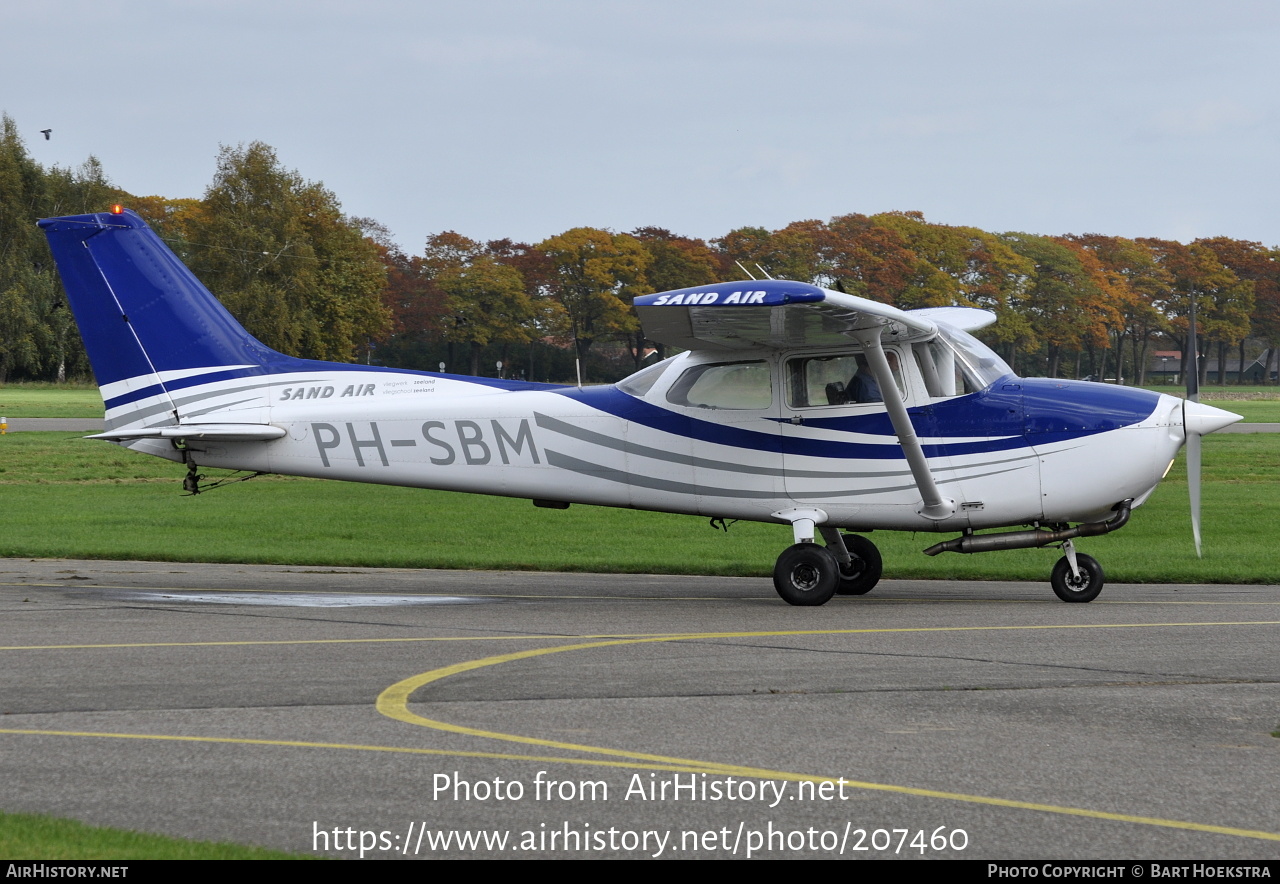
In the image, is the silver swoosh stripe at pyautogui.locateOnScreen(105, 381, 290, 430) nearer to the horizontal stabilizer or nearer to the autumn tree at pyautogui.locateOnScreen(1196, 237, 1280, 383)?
the horizontal stabilizer

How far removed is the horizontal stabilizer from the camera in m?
13.3

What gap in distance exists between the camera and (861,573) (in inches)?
525

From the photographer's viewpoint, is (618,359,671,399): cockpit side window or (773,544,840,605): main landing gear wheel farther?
(618,359,671,399): cockpit side window

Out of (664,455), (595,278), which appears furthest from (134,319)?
(595,278)

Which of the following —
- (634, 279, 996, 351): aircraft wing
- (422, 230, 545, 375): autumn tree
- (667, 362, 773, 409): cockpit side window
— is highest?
(422, 230, 545, 375): autumn tree

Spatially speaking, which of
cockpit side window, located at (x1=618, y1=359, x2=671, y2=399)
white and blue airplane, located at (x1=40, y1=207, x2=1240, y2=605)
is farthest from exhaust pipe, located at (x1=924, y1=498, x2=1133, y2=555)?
cockpit side window, located at (x1=618, y1=359, x2=671, y2=399)

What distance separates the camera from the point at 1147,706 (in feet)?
24.6

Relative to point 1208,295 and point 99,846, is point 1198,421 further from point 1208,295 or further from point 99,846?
point 1208,295

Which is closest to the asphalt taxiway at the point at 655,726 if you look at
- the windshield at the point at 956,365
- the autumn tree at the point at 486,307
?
the windshield at the point at 956,365

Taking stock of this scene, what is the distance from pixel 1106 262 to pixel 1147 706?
11689cm

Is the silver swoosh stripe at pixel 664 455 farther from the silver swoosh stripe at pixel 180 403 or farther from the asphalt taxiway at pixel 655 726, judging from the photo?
the silver swoosh stripe at pixel 180 403

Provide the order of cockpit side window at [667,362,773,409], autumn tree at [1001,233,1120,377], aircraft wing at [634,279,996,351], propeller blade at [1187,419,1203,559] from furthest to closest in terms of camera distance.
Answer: autumn tree at [1001,233,1120,377] < cockpit side window at [667,362,773,409] < propeller blade at [1187,419,1203,559] < aircraft wing at [634,279,996,351]

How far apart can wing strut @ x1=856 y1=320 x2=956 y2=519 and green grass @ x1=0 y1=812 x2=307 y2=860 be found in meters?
7.90

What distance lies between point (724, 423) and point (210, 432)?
5119 millimetres
